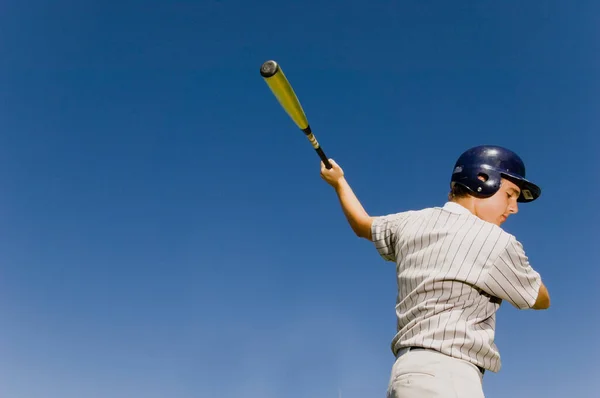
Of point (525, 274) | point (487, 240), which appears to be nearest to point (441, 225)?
point (487, 240)

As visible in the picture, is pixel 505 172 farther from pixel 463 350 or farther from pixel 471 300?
pixel 463 350

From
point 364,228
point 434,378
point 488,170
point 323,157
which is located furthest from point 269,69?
point 434,378

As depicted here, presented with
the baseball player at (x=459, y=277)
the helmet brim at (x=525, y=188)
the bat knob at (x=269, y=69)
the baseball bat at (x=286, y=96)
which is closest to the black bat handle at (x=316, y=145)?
the baseball bat at (x=286, y=96)

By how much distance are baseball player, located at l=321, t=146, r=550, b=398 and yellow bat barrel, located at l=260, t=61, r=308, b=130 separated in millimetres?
2515

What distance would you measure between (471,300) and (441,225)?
0.79 metres

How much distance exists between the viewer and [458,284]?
5.30m

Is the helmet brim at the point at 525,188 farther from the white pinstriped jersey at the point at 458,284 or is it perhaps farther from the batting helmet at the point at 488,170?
the white pinstriped jersey at the point at 458,284

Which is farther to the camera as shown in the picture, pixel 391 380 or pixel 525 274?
pixel 525 274

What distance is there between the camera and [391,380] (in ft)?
16.8

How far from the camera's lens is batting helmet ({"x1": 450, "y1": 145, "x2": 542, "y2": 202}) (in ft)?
20.3

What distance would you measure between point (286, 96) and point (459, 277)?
4.02 metres

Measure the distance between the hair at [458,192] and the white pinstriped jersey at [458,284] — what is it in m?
0.44

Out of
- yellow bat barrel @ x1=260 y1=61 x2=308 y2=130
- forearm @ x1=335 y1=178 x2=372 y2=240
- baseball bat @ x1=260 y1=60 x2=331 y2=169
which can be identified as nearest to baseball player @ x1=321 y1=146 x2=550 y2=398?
forearm @ x1=335 y1=178 x2=372 y2=240

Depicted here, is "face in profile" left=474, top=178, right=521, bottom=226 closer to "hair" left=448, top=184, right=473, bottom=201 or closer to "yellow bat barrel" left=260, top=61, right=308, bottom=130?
"hair" left=448, top=184, right=473, bottom=201
